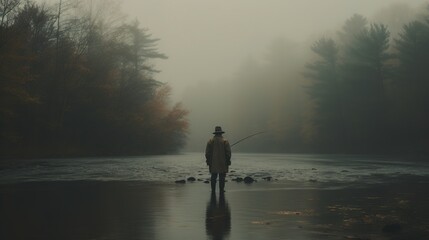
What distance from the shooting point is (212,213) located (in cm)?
1138

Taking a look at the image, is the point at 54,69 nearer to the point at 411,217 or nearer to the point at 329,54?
the point at 329,54

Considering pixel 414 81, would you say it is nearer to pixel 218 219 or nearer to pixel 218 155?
pixel 218 155

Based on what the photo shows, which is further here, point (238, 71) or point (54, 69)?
point (238, 71)

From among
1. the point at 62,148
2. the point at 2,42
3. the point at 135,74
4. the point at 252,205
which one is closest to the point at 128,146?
the point at 135,74

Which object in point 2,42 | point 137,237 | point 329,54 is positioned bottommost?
point 137,237

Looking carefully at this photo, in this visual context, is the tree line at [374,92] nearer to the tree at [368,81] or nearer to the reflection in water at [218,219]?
the tree at [368,81]

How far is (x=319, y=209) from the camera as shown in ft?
39.1


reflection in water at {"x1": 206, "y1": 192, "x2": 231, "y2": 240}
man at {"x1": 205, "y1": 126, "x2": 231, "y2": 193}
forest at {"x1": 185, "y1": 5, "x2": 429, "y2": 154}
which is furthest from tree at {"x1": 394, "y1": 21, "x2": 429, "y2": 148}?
reflection in water at {"x1": 206, "y1": 192, "x2": 231, "y2": 240}

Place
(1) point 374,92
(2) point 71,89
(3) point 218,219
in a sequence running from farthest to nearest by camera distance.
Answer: (1) point 374,92, (2) point 71,89, (3) point 218,219

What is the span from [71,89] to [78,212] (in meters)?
42.0

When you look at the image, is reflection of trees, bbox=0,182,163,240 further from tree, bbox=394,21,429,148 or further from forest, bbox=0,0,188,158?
tree, bbox=394,21,429,148

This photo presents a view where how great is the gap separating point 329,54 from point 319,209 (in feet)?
209

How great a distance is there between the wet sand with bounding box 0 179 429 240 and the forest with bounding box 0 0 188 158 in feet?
82.6

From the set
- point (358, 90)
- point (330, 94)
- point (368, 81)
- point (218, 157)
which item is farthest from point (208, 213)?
point (330, 94)
